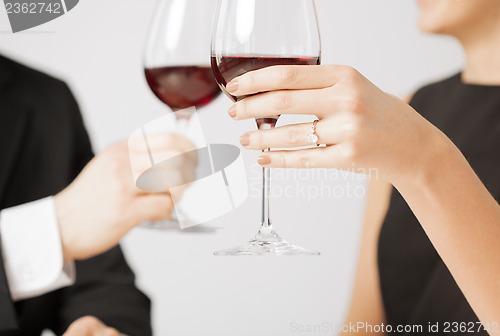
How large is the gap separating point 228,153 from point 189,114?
27cm

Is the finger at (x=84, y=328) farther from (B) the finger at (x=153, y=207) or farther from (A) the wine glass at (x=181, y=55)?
(A) the wine glass at (x=181, y=55)

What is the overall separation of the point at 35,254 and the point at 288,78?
2.42 feet

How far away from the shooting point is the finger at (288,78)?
72 centimetres

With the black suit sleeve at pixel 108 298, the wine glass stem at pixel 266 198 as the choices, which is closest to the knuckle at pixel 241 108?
the wine glass stem at pixel 266 198

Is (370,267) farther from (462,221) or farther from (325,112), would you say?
(325,112)

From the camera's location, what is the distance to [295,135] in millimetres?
736

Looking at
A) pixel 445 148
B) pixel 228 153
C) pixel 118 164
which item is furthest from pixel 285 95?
pixel 228 153

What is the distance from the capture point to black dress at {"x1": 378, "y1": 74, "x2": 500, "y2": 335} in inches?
55.9

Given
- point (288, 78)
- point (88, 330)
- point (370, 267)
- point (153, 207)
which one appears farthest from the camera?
point (370, 267)

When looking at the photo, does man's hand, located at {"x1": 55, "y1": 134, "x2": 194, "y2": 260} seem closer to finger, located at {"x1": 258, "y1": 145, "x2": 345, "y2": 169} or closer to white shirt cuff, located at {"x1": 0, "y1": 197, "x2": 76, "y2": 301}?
white shirt cuff, located at {"x1": 0, "y1": 197, "x2": 76, "y2": 301}

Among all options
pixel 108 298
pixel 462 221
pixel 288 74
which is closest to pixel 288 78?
pixel 288 74

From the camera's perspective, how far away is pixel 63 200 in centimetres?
125

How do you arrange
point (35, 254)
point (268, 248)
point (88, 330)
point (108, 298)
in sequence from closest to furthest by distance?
point (268, 248)
point (88, 330)
point (35, 254)
point (108, 298)

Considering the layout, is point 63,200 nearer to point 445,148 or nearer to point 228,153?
point 228,153
